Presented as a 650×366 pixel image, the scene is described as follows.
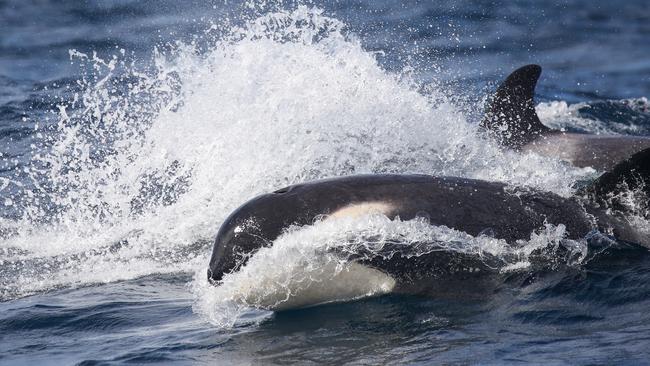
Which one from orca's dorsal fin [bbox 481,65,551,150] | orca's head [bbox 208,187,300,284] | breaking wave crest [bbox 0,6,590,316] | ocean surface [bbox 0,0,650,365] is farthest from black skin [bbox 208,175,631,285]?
orca's dorsal fin [bbox 481,65,551,150]

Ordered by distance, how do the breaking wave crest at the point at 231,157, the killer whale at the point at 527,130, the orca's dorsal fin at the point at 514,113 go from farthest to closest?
1. the orca's dorsal fin at the point at 514,113
2. the killer whale at the point at 527,130
3. the breaking wave crest at the point at 231,157

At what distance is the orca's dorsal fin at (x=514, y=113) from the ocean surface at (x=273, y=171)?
305 mm

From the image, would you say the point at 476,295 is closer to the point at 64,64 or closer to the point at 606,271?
the point at 606,271

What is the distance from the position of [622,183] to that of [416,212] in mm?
1872

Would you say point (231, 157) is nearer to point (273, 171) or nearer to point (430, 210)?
point (273, 171)

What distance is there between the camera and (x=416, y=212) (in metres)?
7.71

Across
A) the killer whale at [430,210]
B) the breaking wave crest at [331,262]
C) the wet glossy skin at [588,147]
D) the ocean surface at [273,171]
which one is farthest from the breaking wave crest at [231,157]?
the breaking wave crest at [331,262]

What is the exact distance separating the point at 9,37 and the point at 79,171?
12205mm

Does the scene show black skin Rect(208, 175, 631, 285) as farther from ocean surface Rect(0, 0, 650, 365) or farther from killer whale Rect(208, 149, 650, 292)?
ocean surface Rect(0, 0, 650, 365)

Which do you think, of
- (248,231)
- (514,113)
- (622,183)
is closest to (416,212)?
(248,231)

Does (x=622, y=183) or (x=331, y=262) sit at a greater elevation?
(x=622, y=183)

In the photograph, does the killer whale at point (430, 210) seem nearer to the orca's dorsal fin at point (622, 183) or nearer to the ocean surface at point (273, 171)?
the orca's dorsal fin at point (622, 183)

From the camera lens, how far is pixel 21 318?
27.7ft

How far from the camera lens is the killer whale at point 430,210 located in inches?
289
